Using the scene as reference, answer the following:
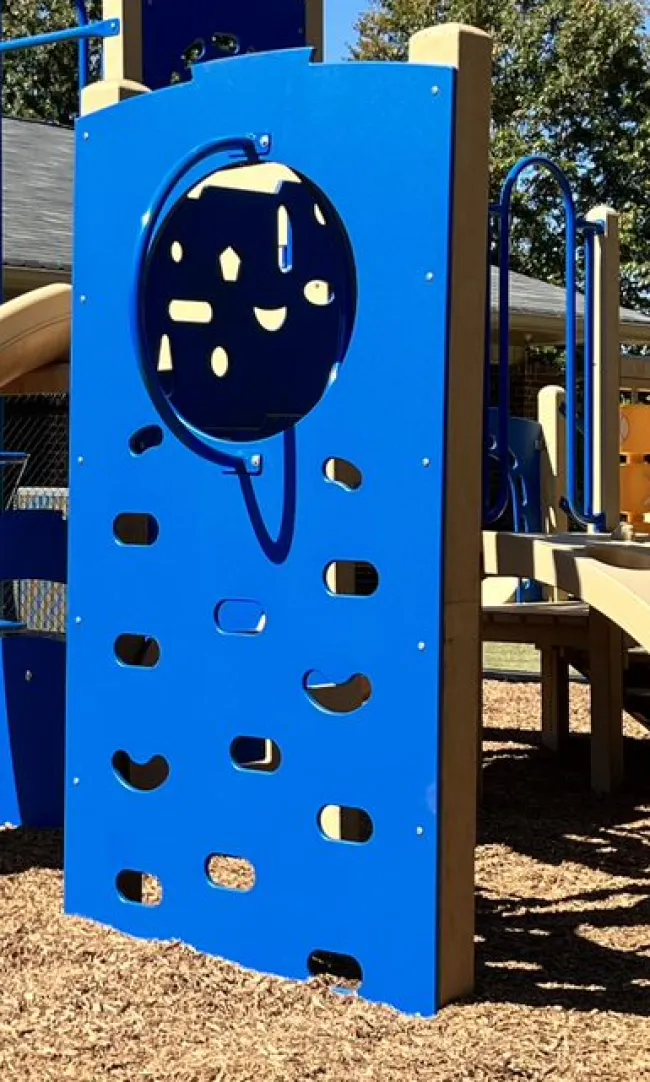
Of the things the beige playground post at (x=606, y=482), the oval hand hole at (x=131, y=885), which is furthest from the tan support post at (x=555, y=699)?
the oval hand hole at (x=131, y=885)

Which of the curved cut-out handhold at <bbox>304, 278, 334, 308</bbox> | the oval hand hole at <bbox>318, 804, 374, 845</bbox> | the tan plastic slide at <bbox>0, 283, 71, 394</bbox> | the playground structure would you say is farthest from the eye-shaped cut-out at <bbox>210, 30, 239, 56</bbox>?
the oval hand hole at <bbox>318, 804, 374, 845</bbox>

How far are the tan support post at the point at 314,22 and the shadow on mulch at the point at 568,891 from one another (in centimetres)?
307

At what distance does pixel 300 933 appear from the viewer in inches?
157

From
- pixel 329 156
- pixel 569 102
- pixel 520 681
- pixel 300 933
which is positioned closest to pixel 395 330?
pixel 329 156

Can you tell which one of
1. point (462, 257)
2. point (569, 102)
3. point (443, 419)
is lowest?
point (443, 419)

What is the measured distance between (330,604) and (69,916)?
53.9 inches

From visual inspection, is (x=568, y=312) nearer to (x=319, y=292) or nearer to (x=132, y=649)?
(x=319, y=292)

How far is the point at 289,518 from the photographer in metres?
4.02

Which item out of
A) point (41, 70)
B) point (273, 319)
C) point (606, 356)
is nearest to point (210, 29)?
point (273, 319)

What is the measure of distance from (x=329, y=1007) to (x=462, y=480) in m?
1.32

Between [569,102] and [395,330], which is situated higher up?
[569,102]

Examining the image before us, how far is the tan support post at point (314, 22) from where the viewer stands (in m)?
5.86

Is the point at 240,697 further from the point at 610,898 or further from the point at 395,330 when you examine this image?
the point at 610,898

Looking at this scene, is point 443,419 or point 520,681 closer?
point 443,419
